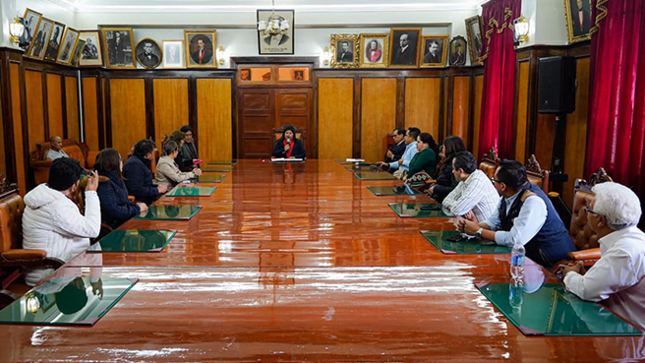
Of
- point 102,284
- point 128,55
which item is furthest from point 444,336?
point 128,55

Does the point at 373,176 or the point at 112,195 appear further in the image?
the point at 373,176

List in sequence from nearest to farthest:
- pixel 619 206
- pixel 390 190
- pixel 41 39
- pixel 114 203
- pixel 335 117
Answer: pixel 619 206, pixel 114 203, pixel 390 190, pixel 41 39, pixel 335 117

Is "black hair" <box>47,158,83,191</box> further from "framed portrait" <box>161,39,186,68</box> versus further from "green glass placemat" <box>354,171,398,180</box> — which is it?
"framed portrait" <box>161,39,186,68</box>

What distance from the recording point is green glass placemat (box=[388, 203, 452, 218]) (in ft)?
13.0

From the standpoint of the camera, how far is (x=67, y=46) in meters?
9.75

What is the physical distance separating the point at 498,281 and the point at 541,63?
15.5 ft

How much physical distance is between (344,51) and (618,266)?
8.76 metres

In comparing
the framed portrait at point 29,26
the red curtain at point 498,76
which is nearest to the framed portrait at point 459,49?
the red curtain at point 498,76

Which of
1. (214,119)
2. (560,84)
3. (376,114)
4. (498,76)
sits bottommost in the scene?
(214,119)

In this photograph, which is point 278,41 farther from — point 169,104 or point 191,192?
point 191,192

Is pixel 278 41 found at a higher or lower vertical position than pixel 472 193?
higher

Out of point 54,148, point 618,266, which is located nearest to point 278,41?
point 54,148

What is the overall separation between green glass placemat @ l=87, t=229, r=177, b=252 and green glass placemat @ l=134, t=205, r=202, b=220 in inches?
15.2

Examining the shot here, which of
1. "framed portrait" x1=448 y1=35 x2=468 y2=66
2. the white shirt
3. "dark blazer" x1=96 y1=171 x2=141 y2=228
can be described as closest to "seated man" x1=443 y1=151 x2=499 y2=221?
the white shirt
